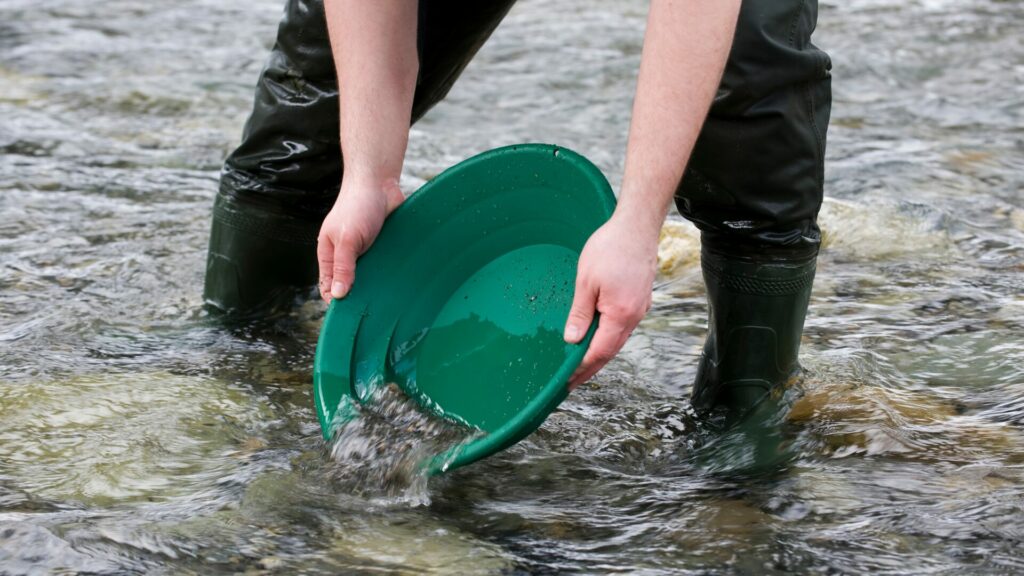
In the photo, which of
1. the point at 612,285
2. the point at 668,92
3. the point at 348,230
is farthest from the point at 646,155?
the point at 348,230

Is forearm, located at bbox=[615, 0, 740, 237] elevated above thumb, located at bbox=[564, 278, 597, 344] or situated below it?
above

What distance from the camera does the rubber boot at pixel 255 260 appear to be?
293cm

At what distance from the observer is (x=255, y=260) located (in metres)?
2.96

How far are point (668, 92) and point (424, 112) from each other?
1090 millimetres

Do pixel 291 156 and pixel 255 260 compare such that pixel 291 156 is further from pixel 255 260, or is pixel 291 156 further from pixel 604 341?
pixel 604 341

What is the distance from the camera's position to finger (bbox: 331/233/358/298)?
2.28 metres

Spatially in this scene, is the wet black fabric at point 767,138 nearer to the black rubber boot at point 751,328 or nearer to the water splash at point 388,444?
the black rubber boot at point 751,328

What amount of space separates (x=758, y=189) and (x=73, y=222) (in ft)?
7.87

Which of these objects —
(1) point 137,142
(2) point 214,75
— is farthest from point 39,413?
(2) point 214,75

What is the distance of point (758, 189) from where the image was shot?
2342 mm

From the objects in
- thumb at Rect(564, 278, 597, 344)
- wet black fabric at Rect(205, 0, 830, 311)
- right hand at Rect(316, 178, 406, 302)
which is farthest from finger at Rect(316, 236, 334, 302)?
thumb at Rect(564, 278, 597, 344)

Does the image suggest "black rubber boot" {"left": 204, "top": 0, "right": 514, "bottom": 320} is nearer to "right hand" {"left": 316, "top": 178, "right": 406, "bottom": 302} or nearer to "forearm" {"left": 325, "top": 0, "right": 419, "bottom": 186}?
"forearm" {"left": 325, "top": 0, "right": 419, "bottom": 186}

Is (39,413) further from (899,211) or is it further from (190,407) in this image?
(899,211)

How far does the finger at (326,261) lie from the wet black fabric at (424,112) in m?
0.50
